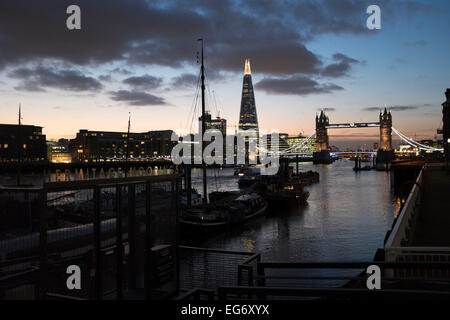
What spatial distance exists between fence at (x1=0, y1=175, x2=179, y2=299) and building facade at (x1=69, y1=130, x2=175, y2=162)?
14180 cm

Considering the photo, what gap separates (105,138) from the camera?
166m

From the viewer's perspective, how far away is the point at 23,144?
378ft

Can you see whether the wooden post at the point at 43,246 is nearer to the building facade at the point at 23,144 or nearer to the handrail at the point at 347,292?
the handrail at the point at 347,292

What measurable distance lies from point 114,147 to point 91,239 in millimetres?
168338

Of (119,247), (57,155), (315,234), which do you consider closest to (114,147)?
(57,155)

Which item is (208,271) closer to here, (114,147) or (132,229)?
(132,229)

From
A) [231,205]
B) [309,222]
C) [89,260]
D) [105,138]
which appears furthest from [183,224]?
[105,138]

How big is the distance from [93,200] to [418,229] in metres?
8.50

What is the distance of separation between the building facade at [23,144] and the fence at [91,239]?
389 feet
